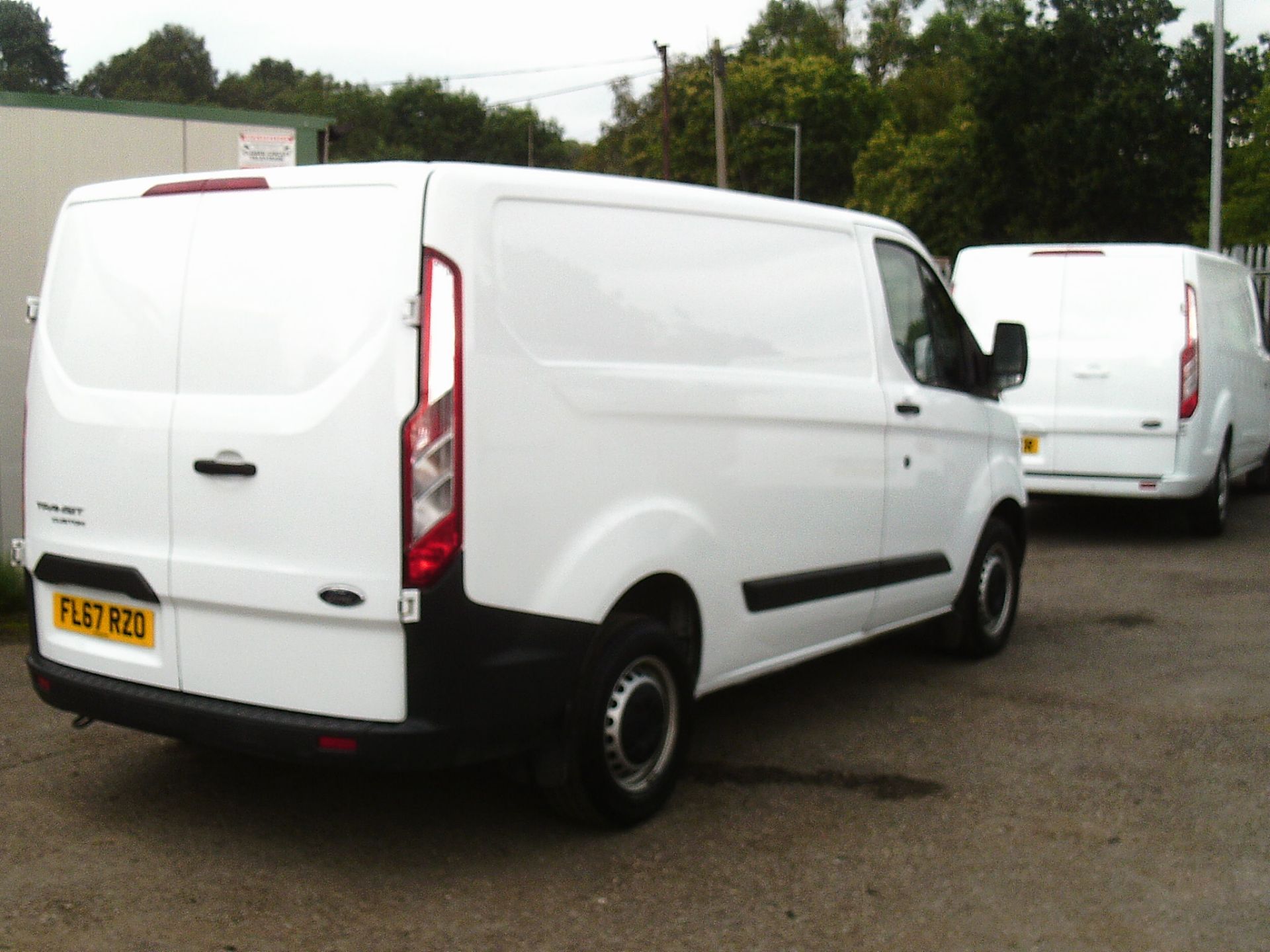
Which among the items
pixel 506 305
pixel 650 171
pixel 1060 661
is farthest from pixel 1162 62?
pixel 506 305

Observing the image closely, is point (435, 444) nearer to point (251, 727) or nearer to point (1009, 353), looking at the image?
point (251, 727)

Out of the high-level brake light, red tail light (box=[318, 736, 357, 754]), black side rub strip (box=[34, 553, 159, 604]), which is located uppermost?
the high-level brake light

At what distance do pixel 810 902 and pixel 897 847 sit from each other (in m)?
0.51

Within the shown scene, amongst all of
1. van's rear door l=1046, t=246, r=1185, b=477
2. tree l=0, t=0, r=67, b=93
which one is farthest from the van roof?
tree l=0, t=0, r=67, b=93

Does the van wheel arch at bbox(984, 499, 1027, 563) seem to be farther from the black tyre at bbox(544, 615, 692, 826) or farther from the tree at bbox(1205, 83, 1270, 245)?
the tree at bbox(1205, 83, 1270, 245)

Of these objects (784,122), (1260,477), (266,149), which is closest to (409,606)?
(266,149)

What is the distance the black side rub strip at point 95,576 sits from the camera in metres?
4.25

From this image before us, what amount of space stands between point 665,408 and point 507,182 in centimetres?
85

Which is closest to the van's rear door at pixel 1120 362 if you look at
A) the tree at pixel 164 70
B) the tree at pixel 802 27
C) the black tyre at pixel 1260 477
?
the black tyre at pixel 1260 477

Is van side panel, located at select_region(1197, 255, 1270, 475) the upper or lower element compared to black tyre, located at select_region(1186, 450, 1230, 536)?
upper

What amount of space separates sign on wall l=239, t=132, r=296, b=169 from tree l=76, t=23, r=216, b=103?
11491cm

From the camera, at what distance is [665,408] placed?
452 cm

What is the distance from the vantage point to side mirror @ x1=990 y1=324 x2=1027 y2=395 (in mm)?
6652

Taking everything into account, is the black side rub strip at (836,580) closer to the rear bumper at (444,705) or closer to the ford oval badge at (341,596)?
the rear bumper at (444,705)
